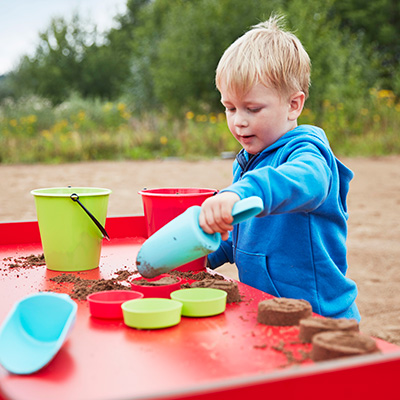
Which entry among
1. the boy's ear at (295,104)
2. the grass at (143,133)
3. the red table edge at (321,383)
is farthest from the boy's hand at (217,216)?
the grass at (143,133)

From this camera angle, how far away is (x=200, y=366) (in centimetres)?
73

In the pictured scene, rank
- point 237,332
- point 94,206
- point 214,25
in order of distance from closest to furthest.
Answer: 1. point 237,332
2. point 94,206
3. point 214,25

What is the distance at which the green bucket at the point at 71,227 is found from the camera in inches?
50.7

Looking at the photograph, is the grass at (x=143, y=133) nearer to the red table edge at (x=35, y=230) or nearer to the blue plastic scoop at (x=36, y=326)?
the red table edge at (x=35, y=230)

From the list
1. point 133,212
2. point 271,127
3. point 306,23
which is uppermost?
point 306,23

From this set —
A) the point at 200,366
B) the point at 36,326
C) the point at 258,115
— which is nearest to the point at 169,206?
the point at 258,115

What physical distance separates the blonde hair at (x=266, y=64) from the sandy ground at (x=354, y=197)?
1.54m

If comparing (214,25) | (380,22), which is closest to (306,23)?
(214,25)

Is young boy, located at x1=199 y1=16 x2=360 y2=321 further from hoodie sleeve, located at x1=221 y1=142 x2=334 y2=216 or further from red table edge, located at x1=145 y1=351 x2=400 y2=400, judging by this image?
red table edge, located at x1=145 y1=351 x2=400 y2=400

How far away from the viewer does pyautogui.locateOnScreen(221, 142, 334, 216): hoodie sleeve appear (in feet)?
3.25

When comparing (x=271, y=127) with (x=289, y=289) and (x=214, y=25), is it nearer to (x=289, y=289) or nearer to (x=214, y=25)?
(x=289, y=289)

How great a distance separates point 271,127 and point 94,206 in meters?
0.48

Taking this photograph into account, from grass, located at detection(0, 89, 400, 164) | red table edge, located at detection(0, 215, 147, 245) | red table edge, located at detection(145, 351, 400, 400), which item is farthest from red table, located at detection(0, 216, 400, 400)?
grass, located at detection(0, 89, 400, 164)

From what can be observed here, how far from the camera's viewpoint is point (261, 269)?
1377 millimetres
